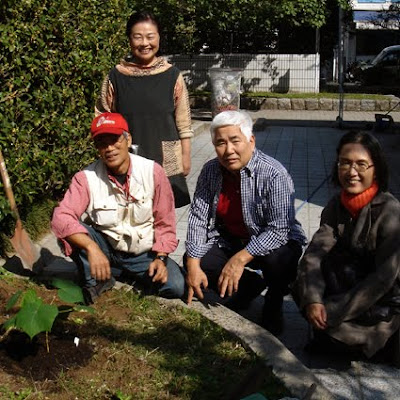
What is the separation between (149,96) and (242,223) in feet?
3.30

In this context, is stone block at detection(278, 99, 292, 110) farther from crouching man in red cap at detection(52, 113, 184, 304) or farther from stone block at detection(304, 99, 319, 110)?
crouching man in red cap at detection(52, 113, 184, 304)

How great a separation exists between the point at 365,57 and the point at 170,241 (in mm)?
30984

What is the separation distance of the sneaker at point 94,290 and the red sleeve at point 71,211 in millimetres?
234

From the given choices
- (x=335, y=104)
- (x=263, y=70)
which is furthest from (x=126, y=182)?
(x=263, y=70)

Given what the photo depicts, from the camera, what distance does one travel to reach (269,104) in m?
17.7

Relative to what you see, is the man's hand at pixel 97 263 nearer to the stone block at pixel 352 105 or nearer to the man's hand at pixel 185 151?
the man's hand at pixel 185 151

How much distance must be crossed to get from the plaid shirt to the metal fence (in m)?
15.5

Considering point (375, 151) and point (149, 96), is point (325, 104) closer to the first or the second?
point (149, 96)

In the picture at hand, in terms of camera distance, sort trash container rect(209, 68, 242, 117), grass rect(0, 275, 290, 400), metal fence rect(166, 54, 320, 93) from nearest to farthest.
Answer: grass rect(0, 275, 290, 400) < trash container rect(209, 68, 242, 117) < metal fence rect(166, 54, 320, 93)

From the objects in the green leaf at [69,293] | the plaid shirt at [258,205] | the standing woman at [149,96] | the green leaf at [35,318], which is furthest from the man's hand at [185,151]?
the green leaf at [35,318]

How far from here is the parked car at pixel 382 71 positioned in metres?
23.8

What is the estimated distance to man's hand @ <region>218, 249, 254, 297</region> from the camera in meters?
3.58

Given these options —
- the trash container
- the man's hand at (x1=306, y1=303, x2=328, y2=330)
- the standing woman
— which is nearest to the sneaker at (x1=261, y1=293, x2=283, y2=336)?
the man's hand at (x1=306, y1=303, x2=328, y2=330)

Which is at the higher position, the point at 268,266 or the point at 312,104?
the point at 268,266
